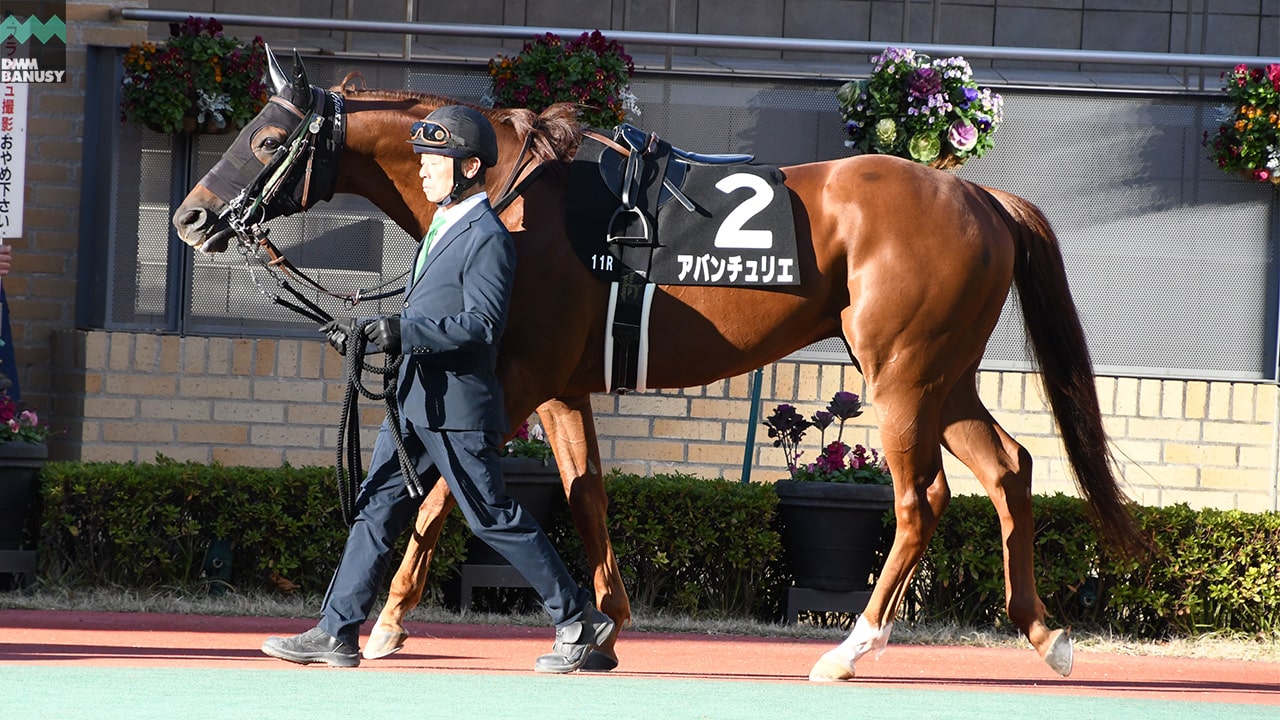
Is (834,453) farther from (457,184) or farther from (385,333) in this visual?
(385,333)

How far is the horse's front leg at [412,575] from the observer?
476cm

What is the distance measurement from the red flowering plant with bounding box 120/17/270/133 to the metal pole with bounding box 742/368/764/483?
2.60 metres

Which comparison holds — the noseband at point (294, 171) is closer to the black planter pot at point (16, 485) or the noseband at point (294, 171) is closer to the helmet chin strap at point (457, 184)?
the helmet chin strap at point (457, 184)

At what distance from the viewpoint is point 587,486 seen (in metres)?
5.15

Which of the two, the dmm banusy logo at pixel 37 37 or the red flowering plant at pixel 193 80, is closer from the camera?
the red flowering plant at pixel 193 80

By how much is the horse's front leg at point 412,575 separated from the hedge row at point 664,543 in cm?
138

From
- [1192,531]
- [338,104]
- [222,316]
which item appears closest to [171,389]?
[222,316]

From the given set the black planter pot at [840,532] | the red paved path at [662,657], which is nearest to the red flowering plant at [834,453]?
the black planter pot at [840,532]

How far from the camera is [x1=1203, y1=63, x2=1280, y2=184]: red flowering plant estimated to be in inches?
279

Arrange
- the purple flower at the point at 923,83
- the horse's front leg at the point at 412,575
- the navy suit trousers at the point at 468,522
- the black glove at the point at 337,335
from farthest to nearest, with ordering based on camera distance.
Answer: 1. the purple flower at the point at 923,83
2. the horse's front leg at the point at 412,575
3. the navy suit trousers at the point at 468,522
4. the black glove at the point at 337,335

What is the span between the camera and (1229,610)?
6.37 metres

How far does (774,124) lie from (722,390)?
1.29m

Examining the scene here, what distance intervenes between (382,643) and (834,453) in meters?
2.39

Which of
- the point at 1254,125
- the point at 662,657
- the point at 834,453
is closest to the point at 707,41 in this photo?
the point at 834,453
